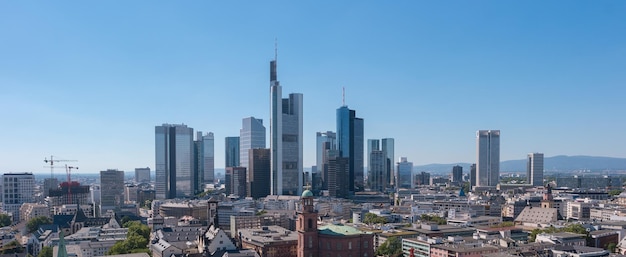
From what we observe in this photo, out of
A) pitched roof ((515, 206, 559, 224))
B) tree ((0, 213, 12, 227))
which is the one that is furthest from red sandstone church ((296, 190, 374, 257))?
tree ((0, 213, 12, 227))

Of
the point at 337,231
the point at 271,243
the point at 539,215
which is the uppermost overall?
the point at 337,231

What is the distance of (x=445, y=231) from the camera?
356ft

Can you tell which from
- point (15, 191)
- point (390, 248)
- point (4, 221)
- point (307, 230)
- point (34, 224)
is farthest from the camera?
point (15, 191)


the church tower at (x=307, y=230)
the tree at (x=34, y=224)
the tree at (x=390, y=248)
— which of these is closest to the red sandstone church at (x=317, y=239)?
the church tower at (x=307, y=230)

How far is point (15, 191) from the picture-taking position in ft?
611

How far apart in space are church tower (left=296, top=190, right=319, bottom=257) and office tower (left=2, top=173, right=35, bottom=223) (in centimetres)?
14087

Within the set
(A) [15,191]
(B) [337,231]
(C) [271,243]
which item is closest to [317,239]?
(B) [337,231]

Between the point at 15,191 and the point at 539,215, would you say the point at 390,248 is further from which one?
the point at 15,191

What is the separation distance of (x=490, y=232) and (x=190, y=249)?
61.7 meters

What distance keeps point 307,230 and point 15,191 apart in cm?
15334

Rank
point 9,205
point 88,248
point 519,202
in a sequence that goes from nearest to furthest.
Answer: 1. point 88,248
2. point 519,202
3. point 9,205

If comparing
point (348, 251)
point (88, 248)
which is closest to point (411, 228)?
point (348, 251)

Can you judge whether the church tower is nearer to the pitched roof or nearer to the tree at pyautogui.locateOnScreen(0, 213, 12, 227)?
the pitched roof

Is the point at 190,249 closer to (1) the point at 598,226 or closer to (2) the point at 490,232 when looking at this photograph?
(2) the point at 490,232
